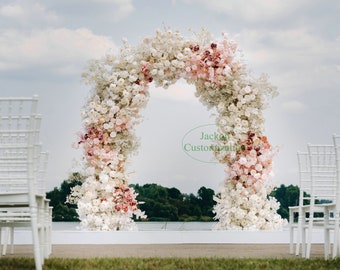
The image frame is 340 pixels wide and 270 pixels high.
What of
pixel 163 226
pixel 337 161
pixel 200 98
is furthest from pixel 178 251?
pixel 200 98

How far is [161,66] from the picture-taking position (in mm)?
9023

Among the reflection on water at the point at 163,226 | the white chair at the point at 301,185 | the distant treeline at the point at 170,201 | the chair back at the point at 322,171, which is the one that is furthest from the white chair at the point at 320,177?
the reflection on water at the point at 163,226

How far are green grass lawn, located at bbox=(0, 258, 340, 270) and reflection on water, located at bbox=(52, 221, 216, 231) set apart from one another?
10.6ft

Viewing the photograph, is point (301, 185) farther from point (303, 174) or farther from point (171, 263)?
point (171, 263)

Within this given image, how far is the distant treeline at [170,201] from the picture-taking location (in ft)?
30.5

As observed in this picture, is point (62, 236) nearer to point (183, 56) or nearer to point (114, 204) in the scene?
point (114, 204)

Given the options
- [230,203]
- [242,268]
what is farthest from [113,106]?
[242,268]

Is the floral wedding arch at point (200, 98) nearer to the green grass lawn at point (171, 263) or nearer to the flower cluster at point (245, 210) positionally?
the flower cluster at point (245, 210)

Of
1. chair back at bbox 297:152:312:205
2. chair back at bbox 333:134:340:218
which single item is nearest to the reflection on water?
chair back at bbox 297:152:312:205

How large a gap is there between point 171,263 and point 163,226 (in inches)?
146

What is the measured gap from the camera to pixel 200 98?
917 centimetres

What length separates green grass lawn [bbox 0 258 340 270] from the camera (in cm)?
530

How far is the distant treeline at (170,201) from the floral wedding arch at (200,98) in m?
0.35

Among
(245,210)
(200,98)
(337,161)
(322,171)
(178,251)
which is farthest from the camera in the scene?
(200,98)
